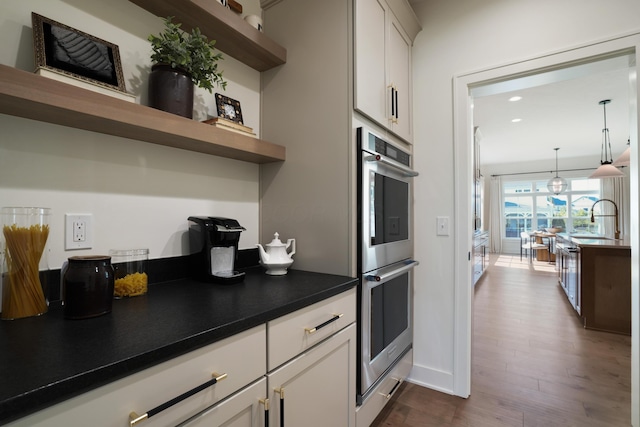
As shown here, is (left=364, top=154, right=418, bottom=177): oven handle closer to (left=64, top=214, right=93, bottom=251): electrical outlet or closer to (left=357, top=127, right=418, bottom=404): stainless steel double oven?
(left=357, top=127, right=418, bottom=404): stainless steel double oven

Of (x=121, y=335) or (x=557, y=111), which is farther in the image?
(x=557, y=111)

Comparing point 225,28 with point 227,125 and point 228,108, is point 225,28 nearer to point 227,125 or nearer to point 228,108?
point 228,108

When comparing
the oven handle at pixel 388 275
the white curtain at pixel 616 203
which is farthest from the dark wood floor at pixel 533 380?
the white curtain at pixel 616 203

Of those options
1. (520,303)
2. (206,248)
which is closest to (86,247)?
(206,248)

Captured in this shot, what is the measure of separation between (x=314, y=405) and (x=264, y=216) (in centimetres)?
97

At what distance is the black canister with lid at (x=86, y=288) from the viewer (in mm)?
796

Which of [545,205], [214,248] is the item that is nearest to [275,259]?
[214,248]

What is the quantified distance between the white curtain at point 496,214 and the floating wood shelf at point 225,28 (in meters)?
9.19

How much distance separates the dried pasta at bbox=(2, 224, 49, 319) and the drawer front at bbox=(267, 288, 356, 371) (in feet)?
2.16

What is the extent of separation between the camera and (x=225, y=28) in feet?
4.27

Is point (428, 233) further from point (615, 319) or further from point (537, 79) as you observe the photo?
point (615, 319)

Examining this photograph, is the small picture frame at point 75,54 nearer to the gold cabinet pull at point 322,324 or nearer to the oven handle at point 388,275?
the gold cabinet pull at point 322,324

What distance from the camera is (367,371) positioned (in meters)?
1.43

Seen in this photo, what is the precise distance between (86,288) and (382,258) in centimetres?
126
